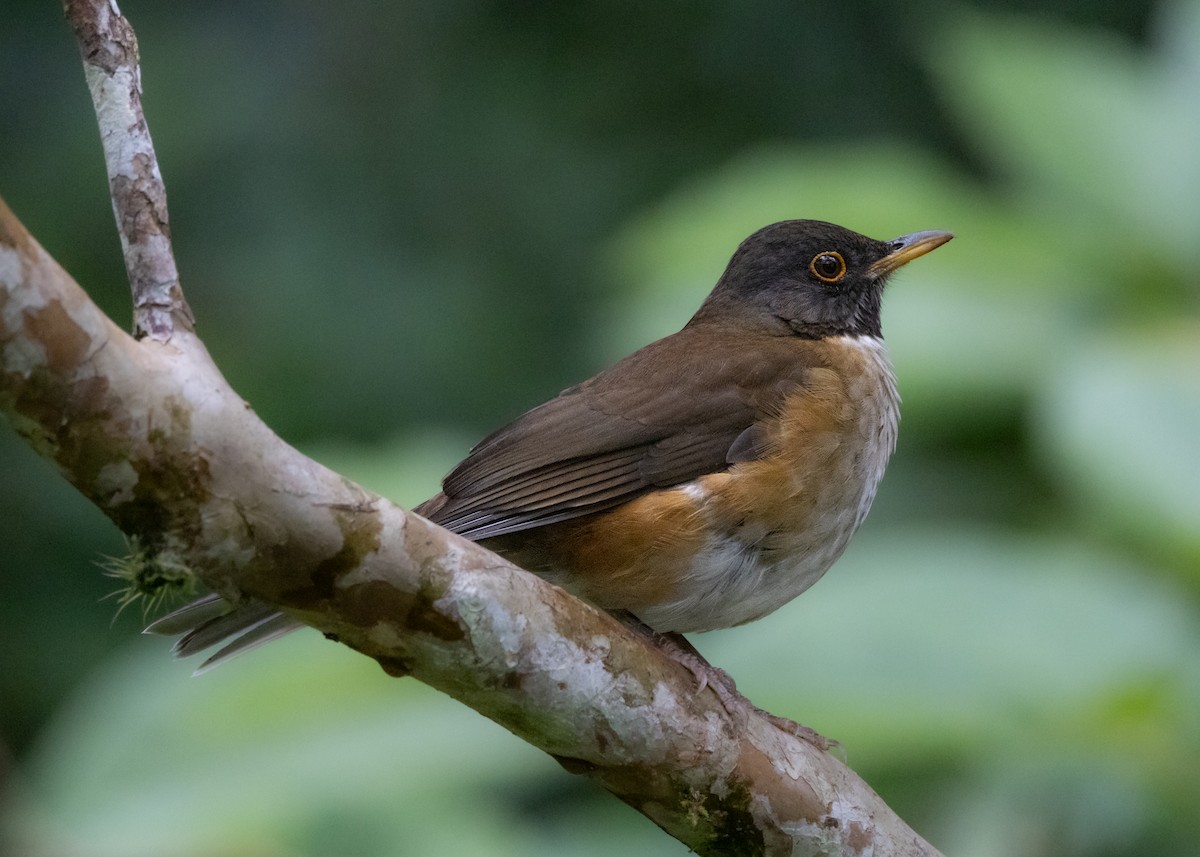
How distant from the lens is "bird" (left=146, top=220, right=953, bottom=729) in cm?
363

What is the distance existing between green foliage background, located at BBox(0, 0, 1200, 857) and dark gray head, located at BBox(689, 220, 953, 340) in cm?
62

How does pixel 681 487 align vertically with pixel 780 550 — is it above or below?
above

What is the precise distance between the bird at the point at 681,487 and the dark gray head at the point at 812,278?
37cm

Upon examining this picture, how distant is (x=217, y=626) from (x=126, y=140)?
1.17 m

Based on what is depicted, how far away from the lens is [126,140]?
8.32ft

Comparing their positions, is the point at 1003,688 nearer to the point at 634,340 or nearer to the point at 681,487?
the point at 681,487

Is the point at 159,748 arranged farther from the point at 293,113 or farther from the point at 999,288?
the point at 293,113

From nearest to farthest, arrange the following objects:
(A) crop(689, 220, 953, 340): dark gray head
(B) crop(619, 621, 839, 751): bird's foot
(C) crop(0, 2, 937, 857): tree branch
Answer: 1. (C) crop(0, 2, 937, 857): tree branch
2. (B) crop(619, 621, 839, 751): bird's foot
3. (A) crop(689, 220, 953, 340): dark gray head

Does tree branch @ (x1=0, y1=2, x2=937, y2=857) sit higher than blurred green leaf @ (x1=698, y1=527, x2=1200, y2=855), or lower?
lower

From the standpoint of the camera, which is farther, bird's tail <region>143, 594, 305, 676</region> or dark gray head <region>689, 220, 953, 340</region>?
dark gray head <region>689, 220, 953, 340</region>

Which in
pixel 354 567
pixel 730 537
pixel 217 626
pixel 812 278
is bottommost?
pixel 354 567

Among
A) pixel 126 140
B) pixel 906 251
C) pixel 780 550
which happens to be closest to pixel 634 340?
pixel 906 251

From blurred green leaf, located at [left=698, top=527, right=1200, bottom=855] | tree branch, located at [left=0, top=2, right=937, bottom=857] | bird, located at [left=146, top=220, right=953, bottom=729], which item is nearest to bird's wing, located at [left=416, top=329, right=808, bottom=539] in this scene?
bird, located at [left=146, top=220, right=953, bottom=729]

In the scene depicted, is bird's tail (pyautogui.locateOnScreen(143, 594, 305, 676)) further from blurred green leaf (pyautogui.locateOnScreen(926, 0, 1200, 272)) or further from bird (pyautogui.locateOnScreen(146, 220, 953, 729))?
blurred green leaf (pyautogui.locateOnScreen(926, 0, 1200, 272))
